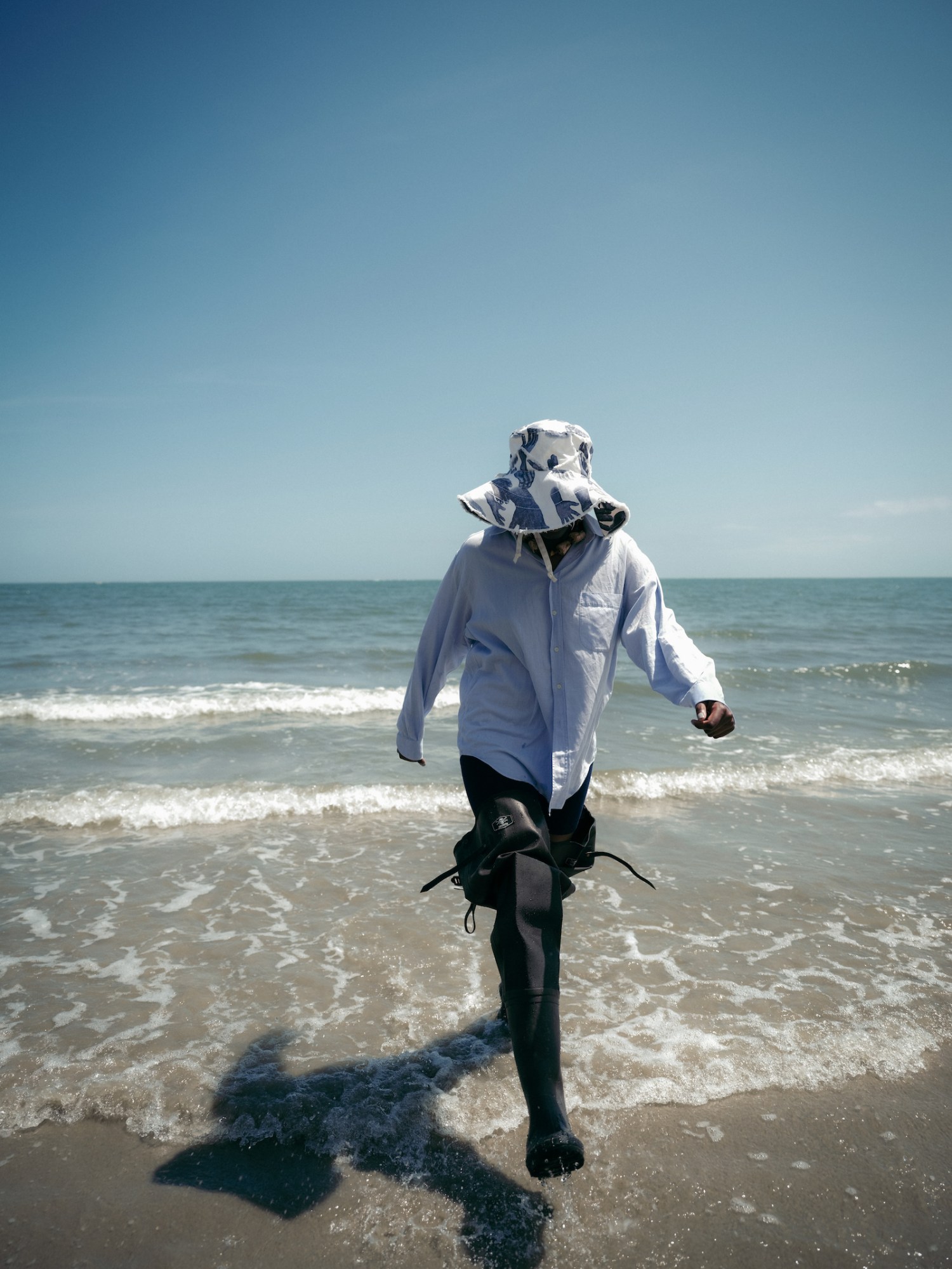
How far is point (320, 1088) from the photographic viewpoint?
2.69 meters

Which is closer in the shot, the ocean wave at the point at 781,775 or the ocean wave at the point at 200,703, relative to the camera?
the ocean wave at the point at 781,775

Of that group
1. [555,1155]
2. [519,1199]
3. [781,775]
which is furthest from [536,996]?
[781,775]

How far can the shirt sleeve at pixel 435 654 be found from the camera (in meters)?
2.42

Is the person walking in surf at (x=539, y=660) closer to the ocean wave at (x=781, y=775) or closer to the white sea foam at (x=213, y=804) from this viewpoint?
the white sea foam at (x=213, y=804)

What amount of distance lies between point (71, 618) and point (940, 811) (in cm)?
3001

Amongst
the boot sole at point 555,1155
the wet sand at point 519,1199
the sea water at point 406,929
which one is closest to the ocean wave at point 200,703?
the sea water at point 406,929

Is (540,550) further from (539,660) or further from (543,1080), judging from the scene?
(543,1080)

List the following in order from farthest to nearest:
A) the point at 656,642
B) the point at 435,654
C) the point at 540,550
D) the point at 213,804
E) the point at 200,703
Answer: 1. the point at 200,703
2. the point at 213,804
3. the point at 435,654
4. the point at 656,642
5. the point at 540,550

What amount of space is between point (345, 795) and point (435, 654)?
429cm

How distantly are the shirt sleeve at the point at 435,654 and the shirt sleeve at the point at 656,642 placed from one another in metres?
0.54

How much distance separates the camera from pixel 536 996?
1996mm

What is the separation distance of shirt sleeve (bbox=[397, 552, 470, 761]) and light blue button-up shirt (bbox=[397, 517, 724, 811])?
0.05 feet

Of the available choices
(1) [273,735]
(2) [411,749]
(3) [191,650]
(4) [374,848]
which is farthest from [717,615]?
(2) [411,749]

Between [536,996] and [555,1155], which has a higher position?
[536,996]
